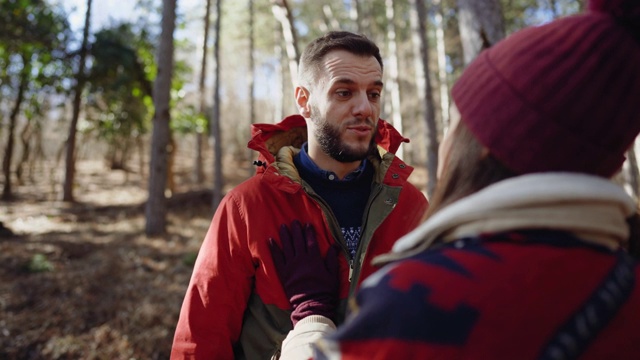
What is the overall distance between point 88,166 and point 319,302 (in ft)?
98.6

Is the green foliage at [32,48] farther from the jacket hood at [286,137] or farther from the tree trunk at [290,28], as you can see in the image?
the jacket hood at [286,137]

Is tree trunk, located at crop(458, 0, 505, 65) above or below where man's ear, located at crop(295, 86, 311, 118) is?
above

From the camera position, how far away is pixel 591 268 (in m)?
0.86

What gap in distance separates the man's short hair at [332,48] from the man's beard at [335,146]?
339 mm

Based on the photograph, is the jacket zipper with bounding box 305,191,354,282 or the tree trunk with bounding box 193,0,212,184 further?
the tree trunk with bounding box 193,0,212,184

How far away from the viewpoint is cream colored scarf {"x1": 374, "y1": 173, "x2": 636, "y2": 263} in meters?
0.86

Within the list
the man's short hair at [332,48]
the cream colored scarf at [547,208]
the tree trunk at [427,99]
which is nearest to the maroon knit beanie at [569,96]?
the cream colored scarf at [547,208]

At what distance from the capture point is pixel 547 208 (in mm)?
878

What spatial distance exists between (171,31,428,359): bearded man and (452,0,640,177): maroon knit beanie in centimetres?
109

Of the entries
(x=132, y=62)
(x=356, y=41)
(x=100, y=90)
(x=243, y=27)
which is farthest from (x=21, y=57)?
(x=356, y=41)

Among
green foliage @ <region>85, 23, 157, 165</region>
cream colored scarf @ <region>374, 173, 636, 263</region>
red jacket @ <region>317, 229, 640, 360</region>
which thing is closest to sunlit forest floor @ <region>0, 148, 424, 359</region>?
green foliage @ <region>85, 23, 157, 165</region>

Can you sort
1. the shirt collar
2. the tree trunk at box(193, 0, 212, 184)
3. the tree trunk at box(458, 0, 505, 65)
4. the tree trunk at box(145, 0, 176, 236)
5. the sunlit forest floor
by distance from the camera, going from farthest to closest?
the tree trunk at box(193, 0, 212, 184) < the tree trunk at box(145, 0, 176, 236) < the tree trunk at box(458, 0, 505, 65) < the sunlit forest floor < the shirt collar

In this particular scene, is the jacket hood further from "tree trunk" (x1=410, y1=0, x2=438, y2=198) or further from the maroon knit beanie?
"tree trunk" (x1=410, y1=0, x2=438, y2=198)

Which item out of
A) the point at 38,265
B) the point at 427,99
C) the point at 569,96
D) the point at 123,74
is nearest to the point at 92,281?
the point at 38,265
